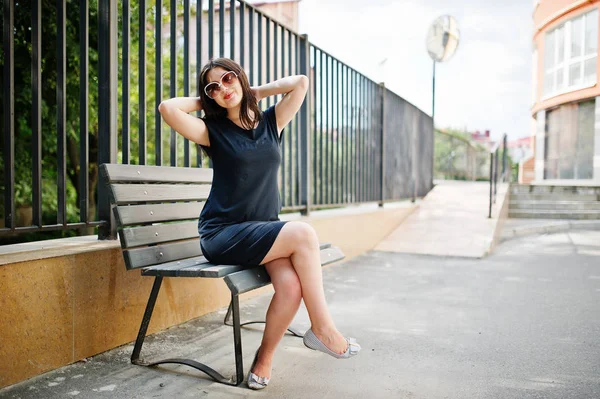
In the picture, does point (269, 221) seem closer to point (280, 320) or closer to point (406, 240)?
point (280, 320)

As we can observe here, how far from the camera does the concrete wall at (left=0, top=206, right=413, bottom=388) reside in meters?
2.30

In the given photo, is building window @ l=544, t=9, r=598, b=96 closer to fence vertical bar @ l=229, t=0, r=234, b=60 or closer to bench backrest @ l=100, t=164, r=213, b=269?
fence vertical bar @ l=229, t=0, r=234, b=60

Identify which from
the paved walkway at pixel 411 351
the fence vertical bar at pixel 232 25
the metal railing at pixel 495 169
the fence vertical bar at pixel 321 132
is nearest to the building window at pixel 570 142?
the metal railing at pixel 495 169

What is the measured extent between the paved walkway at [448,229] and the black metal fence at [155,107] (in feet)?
1.81

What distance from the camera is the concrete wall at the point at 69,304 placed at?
2301 mm

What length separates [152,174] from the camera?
2938 mm

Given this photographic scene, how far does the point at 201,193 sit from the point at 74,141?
19.5 ft

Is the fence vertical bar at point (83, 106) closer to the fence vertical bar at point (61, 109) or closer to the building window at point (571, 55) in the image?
the fence vertical bar at point (61, 109)

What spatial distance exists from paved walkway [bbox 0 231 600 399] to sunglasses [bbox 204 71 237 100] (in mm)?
1344

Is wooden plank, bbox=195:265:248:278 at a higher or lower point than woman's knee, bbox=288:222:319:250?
lower

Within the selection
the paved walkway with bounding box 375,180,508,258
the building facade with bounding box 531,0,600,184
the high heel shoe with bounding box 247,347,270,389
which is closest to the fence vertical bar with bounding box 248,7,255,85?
the high heel shoe with bounding box 247,347,270,389

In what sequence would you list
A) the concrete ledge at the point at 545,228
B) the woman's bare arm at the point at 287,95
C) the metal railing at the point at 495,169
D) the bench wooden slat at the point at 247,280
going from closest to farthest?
the bench wooden slat at the point at 247,280
the woman's bare arm at the point at 287,95
the concrete ledge at the point at 545,228
the metal railing at the point at 495,169

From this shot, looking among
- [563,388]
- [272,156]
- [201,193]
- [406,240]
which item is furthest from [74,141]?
[563,388]

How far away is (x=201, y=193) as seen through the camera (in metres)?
3.32
